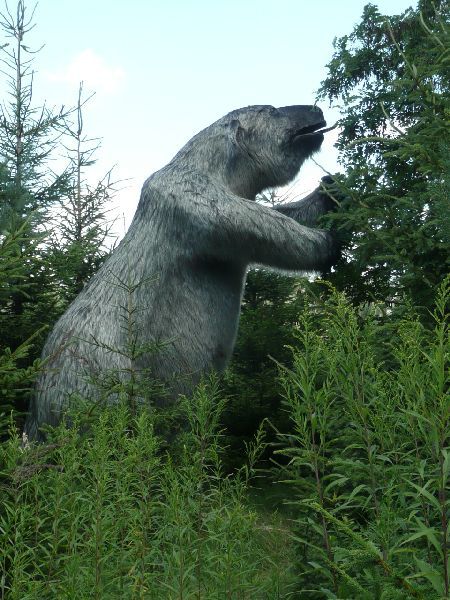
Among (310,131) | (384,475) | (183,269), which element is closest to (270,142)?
(310,131)

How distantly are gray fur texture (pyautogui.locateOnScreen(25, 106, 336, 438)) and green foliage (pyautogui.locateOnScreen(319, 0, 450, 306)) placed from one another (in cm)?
75

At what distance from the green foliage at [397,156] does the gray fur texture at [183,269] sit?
2.45ft

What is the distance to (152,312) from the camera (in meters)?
6.03

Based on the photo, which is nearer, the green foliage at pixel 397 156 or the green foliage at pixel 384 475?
the green foliage at pixel 384 475

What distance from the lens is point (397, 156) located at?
555 centimetres

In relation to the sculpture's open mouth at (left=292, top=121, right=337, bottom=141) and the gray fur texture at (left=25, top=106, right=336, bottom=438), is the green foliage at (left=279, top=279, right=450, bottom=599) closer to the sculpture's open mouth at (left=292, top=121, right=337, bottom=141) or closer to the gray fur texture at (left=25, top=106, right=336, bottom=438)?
the gray fur texture at (left=25, top=106, right=336, bottom=438)

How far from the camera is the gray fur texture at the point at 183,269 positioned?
19.2 feet

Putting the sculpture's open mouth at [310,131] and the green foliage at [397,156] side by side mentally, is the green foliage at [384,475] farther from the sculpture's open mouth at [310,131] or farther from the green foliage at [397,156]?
the sculpture's open mouth at [310,131]

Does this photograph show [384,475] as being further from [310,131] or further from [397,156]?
[310,131]

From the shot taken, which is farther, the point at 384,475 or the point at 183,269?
the point at 183,269

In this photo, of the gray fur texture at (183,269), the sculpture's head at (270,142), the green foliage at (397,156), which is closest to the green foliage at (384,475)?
the green foliage at (397,156)

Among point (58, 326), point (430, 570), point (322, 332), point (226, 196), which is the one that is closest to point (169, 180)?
point (226, 196)

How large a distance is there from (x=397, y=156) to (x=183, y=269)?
1.94 m

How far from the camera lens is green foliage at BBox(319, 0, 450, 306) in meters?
4.67
